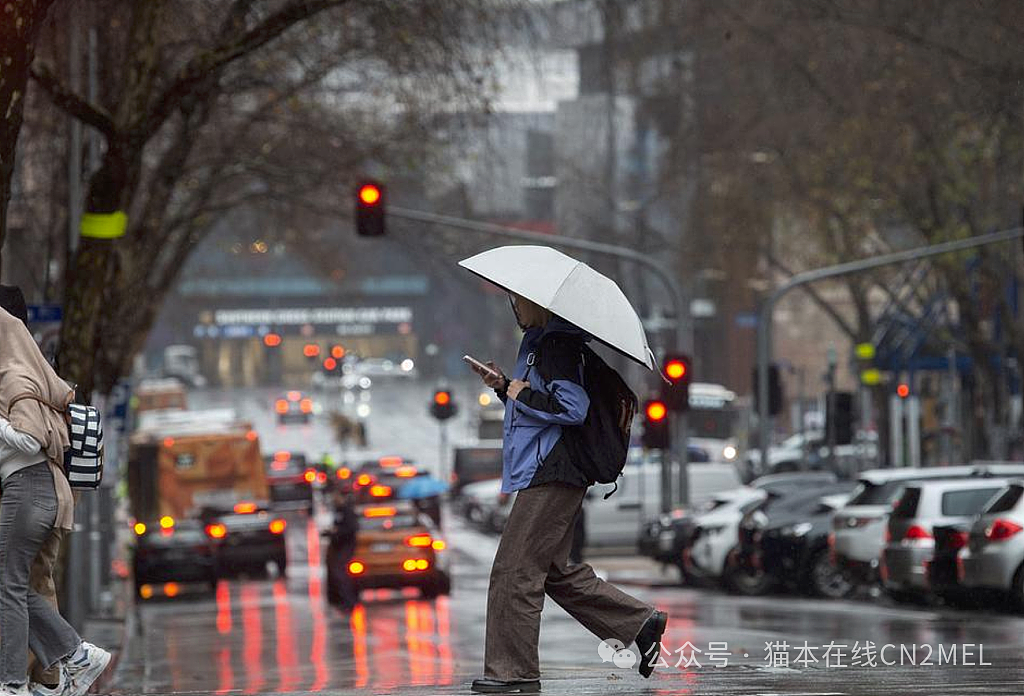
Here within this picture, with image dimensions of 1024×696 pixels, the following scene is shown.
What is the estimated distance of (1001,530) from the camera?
69.6 feet

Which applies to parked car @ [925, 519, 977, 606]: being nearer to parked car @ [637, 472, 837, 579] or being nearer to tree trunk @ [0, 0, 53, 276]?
parked car @ [637, 472, 837, 579]

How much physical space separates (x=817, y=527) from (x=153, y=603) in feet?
38.3

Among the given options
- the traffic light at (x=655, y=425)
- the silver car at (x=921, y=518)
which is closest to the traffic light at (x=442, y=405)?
the traffic light at (x=655, y=425)

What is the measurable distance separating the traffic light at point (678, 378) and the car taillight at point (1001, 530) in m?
12.7

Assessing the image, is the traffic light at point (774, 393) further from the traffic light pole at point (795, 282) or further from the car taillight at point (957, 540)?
the car taillight at point (957, 540)

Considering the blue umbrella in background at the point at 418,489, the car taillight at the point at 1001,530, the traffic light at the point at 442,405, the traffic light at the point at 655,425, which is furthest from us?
the blue umbrella in background at the point at 418,489

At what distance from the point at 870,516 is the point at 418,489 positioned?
25.8 metres

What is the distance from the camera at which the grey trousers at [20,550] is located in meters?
8.63

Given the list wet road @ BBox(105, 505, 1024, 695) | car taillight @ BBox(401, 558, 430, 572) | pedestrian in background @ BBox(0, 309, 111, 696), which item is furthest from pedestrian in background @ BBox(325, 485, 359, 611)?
pedestrian in background @ BBox(0, 309, 111, 696)

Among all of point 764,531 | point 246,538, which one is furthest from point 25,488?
point 246,538

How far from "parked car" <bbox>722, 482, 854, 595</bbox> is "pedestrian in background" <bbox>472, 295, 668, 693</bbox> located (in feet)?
68.2

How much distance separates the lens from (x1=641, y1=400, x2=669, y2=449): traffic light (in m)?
35.0

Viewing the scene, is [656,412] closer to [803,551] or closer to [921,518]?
[803,551]

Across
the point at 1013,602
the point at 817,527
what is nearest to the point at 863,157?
the point at 817,527
